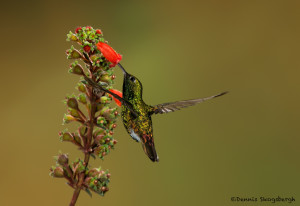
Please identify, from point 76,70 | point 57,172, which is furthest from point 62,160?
point 76,70

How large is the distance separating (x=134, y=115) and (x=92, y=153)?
0.30 m

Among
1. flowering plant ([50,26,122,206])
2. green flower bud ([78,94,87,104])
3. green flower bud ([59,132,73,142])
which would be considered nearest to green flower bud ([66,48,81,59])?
flowering plant ([50,26,122,206])

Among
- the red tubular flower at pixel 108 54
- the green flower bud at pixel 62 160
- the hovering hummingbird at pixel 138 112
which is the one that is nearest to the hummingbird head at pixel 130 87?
the hovering hummingbird at pixel 138 112

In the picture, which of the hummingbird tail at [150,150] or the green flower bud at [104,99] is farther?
the hummingbird tail at [150,150]

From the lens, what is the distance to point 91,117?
108cm

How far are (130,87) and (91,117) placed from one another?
0.80 feet

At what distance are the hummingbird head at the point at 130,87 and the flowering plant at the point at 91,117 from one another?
0.16 metres

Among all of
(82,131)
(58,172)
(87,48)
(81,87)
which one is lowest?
(58,172)

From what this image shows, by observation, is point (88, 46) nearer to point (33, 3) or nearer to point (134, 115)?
point (134, 115)

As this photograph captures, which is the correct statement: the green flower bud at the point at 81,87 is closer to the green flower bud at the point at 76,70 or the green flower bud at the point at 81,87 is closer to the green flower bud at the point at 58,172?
the green flower bud at the point at 76,70

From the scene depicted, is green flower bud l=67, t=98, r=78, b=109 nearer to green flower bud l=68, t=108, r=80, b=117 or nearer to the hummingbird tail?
green flower bud l=68, t=108, r=80, b=117

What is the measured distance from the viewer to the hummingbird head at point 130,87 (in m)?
1.27

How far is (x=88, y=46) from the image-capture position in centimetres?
108

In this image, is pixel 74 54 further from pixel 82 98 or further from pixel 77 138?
pixel 77 138
